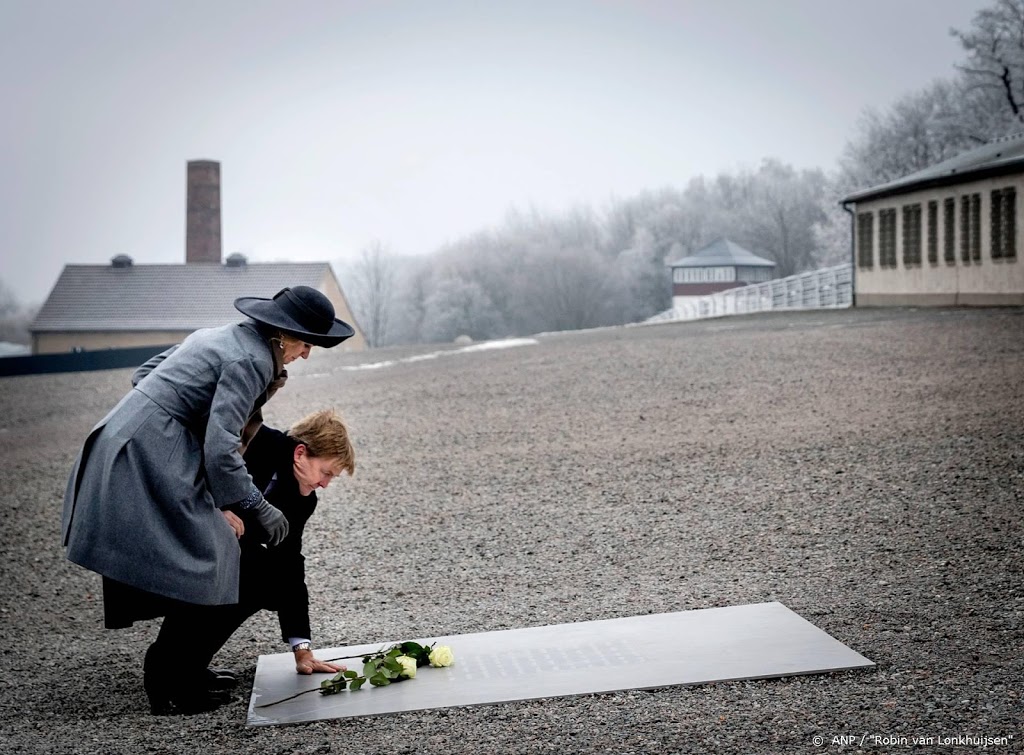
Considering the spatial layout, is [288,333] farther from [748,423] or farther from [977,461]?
[748,423]

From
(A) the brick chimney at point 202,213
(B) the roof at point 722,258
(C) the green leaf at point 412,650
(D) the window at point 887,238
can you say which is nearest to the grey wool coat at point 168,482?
(C) the green leaf at point 412,650

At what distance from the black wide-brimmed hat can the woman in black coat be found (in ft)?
1.15

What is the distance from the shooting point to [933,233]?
26.5 meters

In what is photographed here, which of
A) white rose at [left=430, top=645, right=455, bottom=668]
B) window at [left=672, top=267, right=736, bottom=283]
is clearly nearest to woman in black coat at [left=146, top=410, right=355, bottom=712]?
white rose at [left=430, top=645, right=455, bottom=668]

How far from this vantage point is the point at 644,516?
7.95 m

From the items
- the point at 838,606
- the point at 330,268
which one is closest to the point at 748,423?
the point at 838,606

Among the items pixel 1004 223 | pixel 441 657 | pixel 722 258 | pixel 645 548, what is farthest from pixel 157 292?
pixel 441 657

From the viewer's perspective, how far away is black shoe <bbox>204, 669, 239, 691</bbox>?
465cm

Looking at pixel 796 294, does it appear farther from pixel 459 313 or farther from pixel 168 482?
pixel 168 482

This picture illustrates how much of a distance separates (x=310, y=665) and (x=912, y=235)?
25124 mm

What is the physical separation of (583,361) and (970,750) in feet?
44.5

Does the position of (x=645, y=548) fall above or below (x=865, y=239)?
below

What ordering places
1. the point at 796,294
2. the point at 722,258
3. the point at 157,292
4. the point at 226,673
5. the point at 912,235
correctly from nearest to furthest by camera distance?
1. the point at 226,673
2. the point at 912,235
3. the point at 796,294
4. the point at 157,292
5. the point at 722,258

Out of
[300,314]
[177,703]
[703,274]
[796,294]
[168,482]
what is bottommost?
[177,703]
